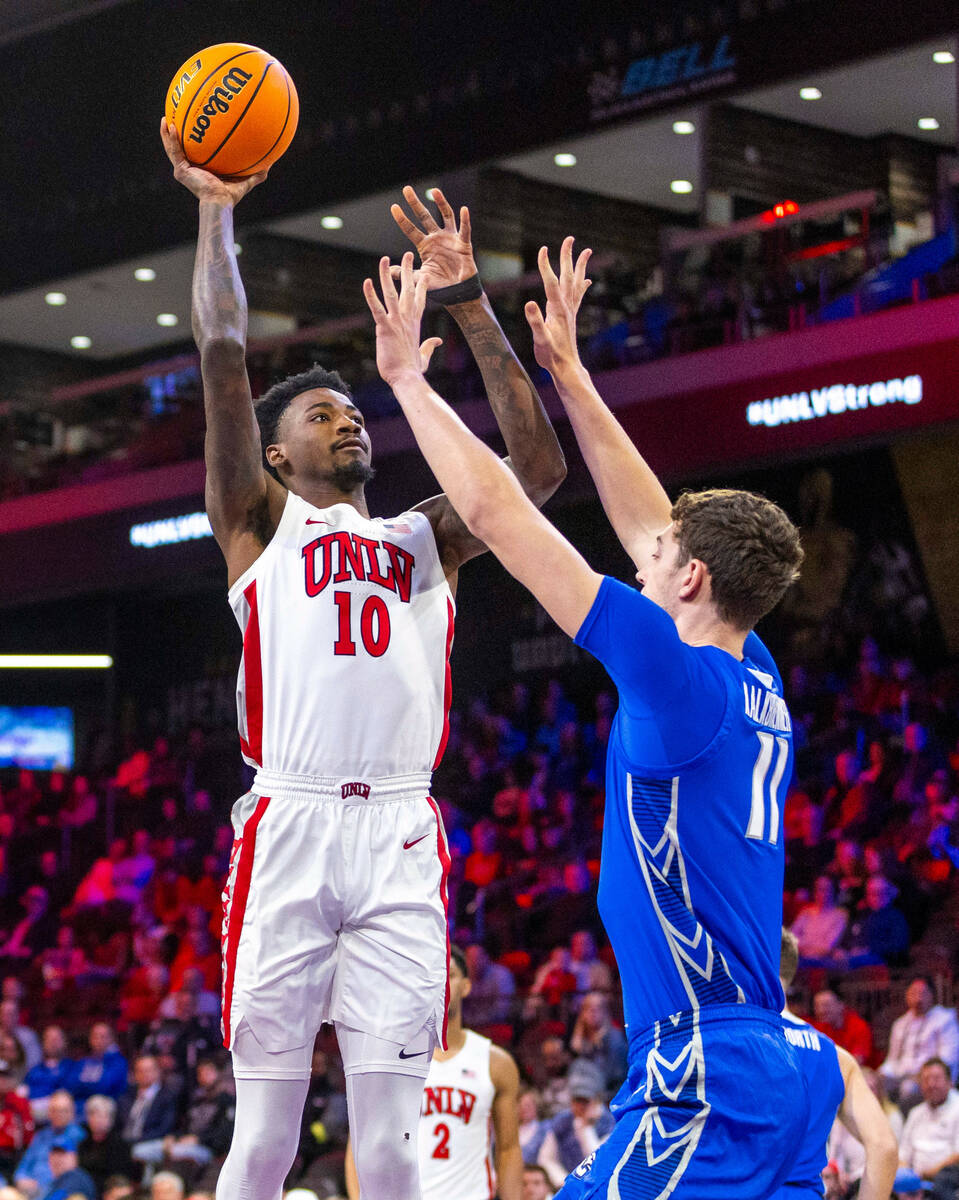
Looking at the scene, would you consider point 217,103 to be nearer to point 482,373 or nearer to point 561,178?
point 482,373

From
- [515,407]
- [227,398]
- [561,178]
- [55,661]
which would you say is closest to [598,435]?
[515,407]

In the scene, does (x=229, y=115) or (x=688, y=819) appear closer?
(x=688, y=819)

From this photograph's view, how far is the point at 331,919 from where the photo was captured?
12.9 feet

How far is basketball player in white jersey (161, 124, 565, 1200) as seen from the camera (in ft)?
12.7

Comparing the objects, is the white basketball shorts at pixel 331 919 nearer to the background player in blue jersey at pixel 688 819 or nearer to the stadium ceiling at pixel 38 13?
the background player in blue jersey at pixel 688 819

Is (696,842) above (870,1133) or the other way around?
above

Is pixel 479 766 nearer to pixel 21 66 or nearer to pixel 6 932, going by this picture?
pixel 6 932

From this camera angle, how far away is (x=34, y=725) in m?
23.6

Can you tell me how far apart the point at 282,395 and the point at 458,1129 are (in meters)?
3.82

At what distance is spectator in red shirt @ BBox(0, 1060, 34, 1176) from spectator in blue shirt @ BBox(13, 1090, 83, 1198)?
0.16 meters

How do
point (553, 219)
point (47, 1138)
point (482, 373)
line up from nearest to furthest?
point (482, 373), point (47, 1138), point (553, 219)

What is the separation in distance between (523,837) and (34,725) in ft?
34.7

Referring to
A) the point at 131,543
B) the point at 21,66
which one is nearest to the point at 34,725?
the point at 131,543

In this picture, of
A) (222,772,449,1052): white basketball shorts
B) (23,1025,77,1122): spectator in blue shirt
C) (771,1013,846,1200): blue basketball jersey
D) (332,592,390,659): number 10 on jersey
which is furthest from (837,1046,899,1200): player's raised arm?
(23,1025,77,1122): spectator in blue shirt
